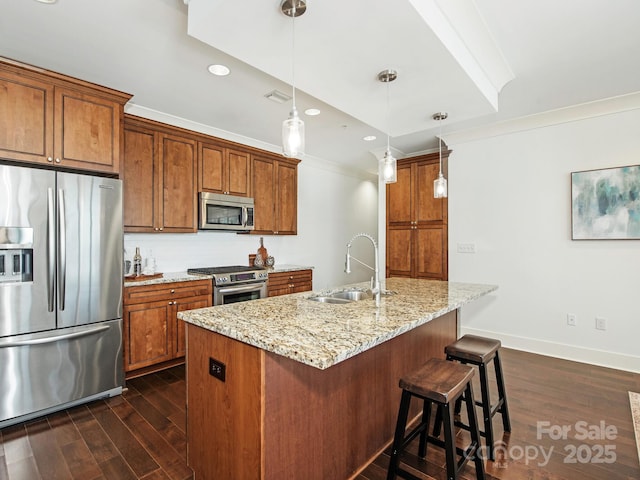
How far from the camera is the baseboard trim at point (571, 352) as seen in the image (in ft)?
10.4

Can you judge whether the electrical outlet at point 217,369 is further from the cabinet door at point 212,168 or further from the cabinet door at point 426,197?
the cabinet door at point 426,197

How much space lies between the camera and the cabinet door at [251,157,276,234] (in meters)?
4.22

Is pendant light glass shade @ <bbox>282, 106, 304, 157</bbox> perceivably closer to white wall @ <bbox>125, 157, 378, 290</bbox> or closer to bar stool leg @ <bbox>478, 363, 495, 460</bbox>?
bar stool leg @ <bbox>478, 363, 495, 460</bbox>

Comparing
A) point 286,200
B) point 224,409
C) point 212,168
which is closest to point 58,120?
point 212,168

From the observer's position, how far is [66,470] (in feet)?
5.85

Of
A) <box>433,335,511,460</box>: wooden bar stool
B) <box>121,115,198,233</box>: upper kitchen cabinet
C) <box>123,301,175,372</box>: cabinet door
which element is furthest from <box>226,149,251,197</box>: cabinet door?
<box>433,335,511,460</box>: wooden bar stool

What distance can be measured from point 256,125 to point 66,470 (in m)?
3.35

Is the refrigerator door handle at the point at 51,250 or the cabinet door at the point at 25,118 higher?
the cabinet door at the point at 25,118

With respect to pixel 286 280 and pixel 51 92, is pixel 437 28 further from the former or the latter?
pixel 286 280

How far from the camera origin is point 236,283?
3.59m

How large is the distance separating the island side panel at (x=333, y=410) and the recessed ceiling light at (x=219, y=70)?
2219 mm

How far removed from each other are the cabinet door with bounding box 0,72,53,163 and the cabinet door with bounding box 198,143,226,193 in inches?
56.1

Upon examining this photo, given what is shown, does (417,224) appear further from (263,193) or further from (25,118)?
(25,118)

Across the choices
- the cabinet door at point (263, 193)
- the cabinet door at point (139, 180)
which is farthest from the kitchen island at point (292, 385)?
the cabinet door at point (263, 193)
